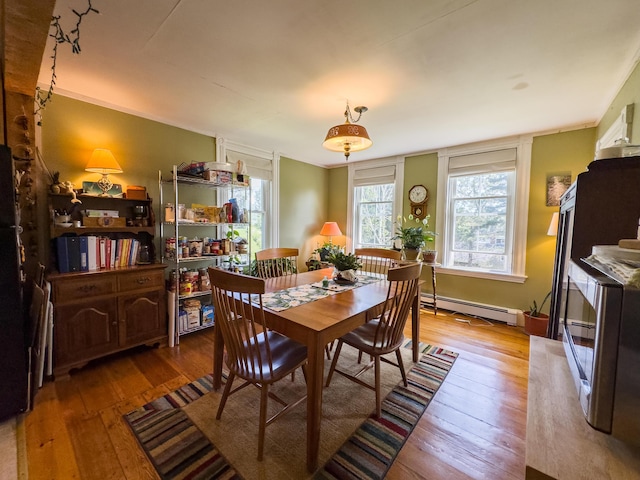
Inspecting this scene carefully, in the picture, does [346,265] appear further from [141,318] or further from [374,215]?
[374,215]

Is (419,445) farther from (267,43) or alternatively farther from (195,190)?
(195,190)

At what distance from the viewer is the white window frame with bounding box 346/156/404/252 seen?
4.26 metres

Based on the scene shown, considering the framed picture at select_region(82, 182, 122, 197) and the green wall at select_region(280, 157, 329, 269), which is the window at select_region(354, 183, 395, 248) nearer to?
the green wall at select_region(280, 157, 329, 269)

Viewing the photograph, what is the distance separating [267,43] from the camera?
5.46ft

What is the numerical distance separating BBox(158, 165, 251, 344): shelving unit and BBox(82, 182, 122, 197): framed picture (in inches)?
16.5

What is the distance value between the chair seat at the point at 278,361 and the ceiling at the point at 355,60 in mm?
1813

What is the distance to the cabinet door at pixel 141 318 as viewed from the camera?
7.71 ft

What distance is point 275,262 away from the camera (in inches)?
113

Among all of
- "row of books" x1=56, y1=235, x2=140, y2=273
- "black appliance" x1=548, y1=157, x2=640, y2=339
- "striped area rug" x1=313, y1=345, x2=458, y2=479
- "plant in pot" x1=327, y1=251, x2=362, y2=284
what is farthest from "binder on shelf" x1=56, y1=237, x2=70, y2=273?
"black appliance" x1=548, y1=157, x2=640, y2=339

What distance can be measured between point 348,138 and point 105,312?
2474 millimetres

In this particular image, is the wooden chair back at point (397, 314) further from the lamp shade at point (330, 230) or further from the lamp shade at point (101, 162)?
the lamp shade at point (330, 230)

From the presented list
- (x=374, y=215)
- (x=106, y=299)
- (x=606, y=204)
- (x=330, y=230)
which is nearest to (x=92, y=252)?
(x=106, y=299)

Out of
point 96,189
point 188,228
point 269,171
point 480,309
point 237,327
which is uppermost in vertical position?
point 269,171

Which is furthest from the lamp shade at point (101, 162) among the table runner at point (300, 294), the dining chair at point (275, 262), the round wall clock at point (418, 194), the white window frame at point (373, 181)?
the round wall clock at point (418, 194)
